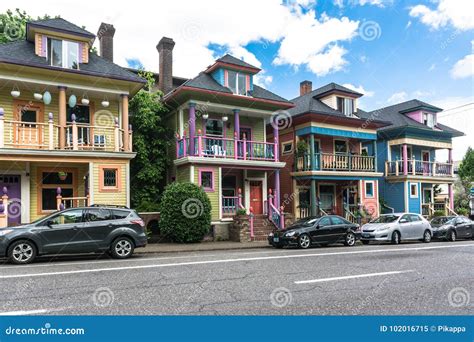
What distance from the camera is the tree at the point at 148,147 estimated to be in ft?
64.5

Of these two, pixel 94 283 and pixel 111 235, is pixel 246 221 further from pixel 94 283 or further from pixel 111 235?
pixel 94 283

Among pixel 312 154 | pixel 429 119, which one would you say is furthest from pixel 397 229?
pixel 429 119

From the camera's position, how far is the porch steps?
1809 centimetres

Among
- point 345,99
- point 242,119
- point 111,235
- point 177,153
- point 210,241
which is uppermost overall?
point 345,99

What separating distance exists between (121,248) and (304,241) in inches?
286

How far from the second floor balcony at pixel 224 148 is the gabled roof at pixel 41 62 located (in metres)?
3.79

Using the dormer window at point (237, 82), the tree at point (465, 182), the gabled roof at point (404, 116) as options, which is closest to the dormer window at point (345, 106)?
the gabled roof at point (404, 116)

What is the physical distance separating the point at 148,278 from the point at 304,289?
3.30 m

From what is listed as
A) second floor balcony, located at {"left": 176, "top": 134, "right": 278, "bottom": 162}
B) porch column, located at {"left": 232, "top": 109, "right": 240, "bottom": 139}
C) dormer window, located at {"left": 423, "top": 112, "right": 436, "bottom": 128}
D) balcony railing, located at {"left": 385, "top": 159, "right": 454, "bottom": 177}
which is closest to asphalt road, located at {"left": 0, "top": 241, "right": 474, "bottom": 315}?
second floor balcony, located at {"left": 176, "top": 134, "right": 278, "bottom": 162}

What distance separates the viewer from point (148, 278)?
7.96m

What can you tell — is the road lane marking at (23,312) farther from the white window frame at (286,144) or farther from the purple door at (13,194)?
the white window frame at (286,144)

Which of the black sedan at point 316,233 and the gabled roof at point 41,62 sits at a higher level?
the gabled roof at point 41,62

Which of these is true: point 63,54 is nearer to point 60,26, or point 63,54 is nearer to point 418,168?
point 60,26
